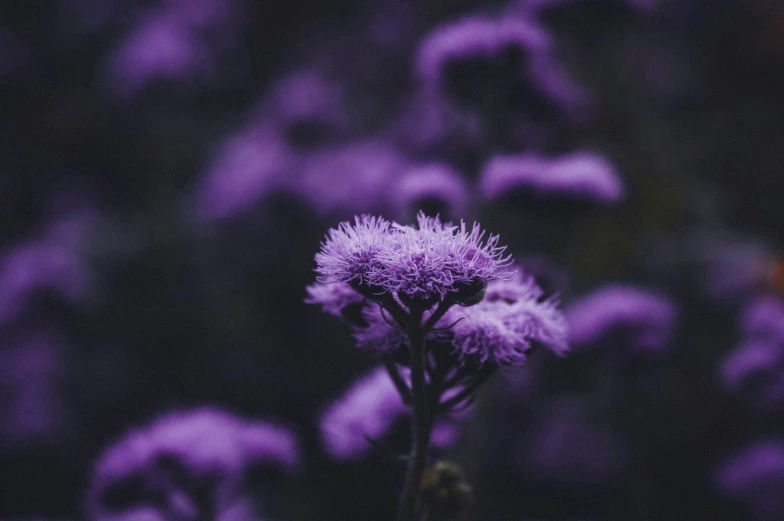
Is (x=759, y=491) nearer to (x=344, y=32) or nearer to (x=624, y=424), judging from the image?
(x=624, y=424)

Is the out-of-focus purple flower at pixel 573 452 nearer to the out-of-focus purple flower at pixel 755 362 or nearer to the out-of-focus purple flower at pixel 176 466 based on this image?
the out-of-focus purple flower at pixel 755 362

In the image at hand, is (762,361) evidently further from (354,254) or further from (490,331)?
(354,254)

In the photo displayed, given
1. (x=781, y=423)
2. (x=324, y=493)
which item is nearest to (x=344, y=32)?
(x=324, y=493)

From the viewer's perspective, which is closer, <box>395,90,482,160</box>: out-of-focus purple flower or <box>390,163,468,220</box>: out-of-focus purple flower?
<box>390,163,468,220</box>: out-of-focus purple flower

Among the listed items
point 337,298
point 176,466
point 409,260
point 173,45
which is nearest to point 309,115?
point 173,45

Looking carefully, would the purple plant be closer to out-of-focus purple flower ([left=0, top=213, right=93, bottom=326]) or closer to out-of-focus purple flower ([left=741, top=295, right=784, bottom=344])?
out-of-focus purple flower ([left=741, top=295, right=784, bottom=344])

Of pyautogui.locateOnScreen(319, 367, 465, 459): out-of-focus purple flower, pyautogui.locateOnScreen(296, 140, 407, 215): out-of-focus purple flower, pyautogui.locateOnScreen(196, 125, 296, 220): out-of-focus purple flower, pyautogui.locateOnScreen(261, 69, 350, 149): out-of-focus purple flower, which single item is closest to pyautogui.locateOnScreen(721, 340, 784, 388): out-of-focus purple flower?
pyautogui.locateOnScreen(319, 367, 465, 459): out-of-focus purple flower
